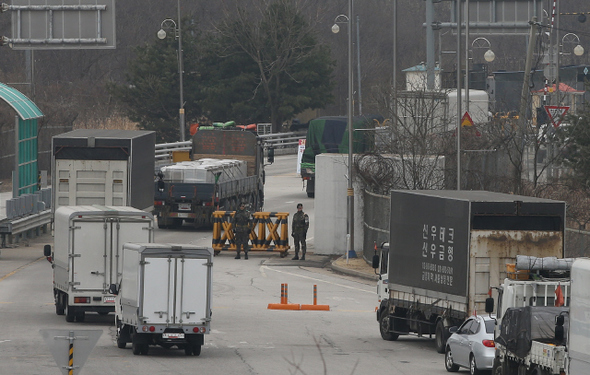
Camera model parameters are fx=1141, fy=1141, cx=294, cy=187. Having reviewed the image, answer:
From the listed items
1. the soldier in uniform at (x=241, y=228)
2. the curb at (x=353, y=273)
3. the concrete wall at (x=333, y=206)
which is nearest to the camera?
the curb at (x=353, y=273)

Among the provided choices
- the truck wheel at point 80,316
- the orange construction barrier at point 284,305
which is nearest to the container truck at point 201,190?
the orange construction barrier at point 284,305

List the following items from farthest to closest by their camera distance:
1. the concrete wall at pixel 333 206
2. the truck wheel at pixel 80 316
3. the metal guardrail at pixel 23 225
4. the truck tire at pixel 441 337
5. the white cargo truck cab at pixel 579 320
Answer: the concrete wall at pixel 333 206
the metal guardrail at pixel 23 225
the truck wheel at pixel 80 316
the truck tire at pixel 441 337
the white cargo truck cab at pixel 579 320

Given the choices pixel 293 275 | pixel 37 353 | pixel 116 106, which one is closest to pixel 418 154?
pixel 293 275

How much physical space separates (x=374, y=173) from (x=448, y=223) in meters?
15.6

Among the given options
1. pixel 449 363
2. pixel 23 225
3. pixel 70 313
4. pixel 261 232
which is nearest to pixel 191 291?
pixel 449 363

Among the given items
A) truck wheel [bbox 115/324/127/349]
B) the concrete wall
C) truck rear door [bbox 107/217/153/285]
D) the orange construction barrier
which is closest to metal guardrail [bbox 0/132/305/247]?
the concrete wall

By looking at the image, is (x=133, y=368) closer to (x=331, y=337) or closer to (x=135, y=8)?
(x=331, y=337)

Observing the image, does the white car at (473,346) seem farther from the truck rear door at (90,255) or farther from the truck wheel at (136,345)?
the truck rear door at (90,255)

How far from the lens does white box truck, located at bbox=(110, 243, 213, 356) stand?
19.2 m

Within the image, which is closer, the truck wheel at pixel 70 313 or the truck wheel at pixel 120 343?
the truck wheel at pixel 120 343

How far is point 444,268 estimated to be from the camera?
20.7 m

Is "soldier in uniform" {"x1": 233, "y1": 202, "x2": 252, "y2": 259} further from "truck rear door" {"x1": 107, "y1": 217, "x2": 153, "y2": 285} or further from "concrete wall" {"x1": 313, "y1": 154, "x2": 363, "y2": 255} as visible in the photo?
"truck rear door" {"x1": 107, "y1": 217, "x2": 153, "y2": 285}

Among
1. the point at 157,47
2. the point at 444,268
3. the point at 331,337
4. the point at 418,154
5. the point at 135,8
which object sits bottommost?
the point at 331,337

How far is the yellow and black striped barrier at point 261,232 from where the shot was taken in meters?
36.0
